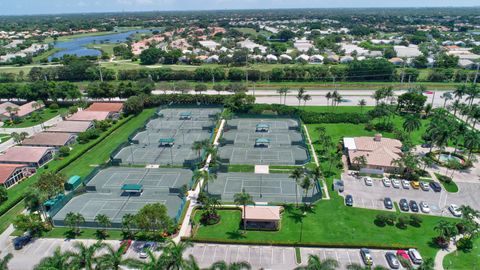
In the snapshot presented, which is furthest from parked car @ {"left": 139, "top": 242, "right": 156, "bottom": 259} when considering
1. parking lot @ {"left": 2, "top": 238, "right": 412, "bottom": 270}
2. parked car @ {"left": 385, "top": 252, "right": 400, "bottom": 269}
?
parked car @ {"left": 385, "top": 252, "right": 400, "bottom": 269}

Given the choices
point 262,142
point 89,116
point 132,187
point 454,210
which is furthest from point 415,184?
point 89,116

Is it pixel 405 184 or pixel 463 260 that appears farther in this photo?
pixel 405 184

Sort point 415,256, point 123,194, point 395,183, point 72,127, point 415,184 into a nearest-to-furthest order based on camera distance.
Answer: point 415,256, point 123,194, point 415,184, point 395,183, point 72,127

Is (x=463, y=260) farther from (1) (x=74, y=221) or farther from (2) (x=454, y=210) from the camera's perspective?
(1) (x=74, y=221)

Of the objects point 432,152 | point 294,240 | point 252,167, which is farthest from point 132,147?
point 432,152

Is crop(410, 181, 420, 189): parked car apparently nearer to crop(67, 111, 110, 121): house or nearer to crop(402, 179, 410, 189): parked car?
crop(402, 179, 410, 189): parked car
